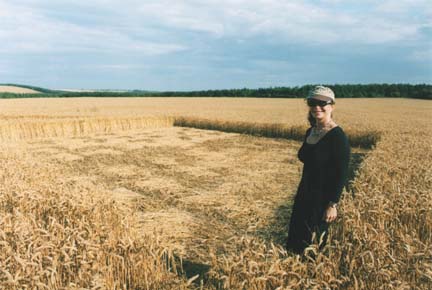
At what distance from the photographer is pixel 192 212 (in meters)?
8.45

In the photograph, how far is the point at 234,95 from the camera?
85.2 m

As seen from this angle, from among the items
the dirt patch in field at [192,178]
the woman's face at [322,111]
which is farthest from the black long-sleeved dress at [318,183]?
the dirt patch in field at [192,178]

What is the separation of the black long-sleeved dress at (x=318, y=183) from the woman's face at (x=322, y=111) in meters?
0.17

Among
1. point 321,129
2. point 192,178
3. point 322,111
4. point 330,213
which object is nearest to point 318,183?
point 330,213

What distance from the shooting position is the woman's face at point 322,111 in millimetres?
3799

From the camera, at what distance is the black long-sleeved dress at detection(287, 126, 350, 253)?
377 centimetres

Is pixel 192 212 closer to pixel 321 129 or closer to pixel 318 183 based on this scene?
pixel 318 183

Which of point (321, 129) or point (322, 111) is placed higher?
point (322, 111)

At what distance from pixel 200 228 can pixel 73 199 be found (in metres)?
2.81

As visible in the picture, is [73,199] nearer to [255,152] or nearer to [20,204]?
[20,204]

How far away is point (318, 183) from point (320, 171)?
15 cm

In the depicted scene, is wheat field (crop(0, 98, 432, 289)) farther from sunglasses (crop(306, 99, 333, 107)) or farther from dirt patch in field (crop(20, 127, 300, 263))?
sunglasses (crop(306, 99, 333, 107))

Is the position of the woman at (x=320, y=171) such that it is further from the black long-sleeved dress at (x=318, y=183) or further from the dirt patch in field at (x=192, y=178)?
the dirt patch in field at (x=192, y=178)

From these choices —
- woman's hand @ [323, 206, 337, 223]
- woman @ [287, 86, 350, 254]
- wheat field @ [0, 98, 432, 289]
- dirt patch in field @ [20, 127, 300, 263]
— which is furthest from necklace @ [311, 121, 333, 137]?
dirt patch in field @ [20, 127, 300, 263]
